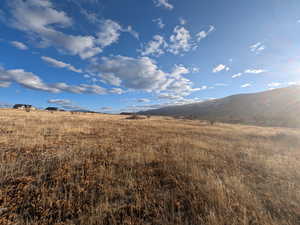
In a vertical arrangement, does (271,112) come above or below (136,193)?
below

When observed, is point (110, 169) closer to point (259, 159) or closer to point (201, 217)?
point (201, 217)

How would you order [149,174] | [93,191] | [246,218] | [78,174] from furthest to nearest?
1. [149,174]
2. [78,174]
3. [93,191]
4. [246,218]

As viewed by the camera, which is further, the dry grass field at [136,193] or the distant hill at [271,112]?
the distant hill at [271,112]

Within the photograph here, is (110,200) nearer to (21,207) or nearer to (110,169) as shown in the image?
(110,169)

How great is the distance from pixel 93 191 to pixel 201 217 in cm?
276

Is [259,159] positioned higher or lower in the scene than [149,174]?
lower

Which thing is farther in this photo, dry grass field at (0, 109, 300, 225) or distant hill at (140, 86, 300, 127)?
distant hill at (140, 86, 300, 127)

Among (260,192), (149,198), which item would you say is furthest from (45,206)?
(260,192)

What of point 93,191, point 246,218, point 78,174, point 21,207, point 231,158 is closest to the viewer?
point 246,218

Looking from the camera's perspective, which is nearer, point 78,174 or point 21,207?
point 21,207

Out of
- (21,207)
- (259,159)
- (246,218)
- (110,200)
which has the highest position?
(21,207)

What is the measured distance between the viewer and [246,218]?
8.79ft

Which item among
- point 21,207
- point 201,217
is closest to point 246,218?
point 201,217

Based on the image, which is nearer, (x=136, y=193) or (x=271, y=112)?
(x=136, y=193)
